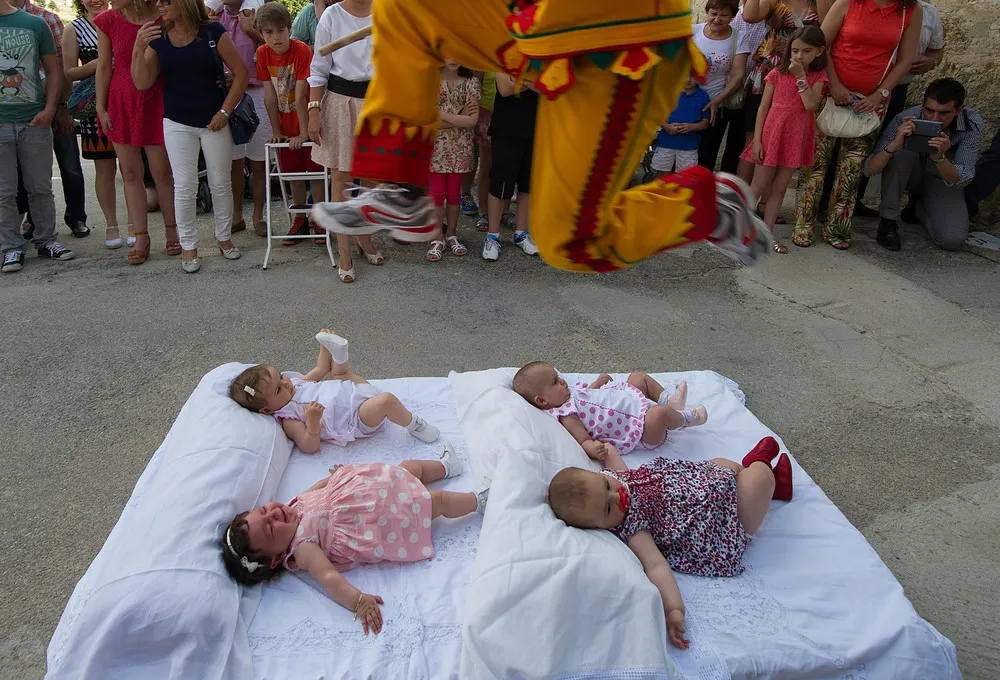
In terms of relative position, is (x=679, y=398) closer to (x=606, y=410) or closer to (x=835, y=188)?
(x=606, y=410)

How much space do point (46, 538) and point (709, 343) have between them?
10.1 ft

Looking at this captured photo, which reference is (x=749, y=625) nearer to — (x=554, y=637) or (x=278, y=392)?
(x=554, y=637)

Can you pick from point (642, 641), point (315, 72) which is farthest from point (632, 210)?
point (315, 72)

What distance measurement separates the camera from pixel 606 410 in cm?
273

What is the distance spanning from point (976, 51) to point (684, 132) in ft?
7.24

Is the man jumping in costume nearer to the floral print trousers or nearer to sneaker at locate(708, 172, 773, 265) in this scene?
sneaker at locate(708, 172, 773, 265)

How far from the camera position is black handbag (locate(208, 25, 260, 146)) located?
14.5 ft

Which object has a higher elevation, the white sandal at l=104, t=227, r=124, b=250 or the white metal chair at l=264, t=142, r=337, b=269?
the white metal chair at l=264, t=142, r=337, b=269

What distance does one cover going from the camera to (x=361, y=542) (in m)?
2.11

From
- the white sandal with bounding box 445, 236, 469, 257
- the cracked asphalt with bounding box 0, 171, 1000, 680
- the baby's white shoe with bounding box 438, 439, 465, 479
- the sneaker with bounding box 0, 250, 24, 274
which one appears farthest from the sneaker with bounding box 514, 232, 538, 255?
the sneaker with bounding box 0, 250, 24, 274

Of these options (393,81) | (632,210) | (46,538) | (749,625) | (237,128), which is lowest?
(46,538)

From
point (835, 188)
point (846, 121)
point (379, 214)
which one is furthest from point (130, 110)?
point (835, 188)

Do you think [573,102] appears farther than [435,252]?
No

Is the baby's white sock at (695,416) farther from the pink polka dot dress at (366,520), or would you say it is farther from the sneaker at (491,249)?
the sneaker at (491,249)
